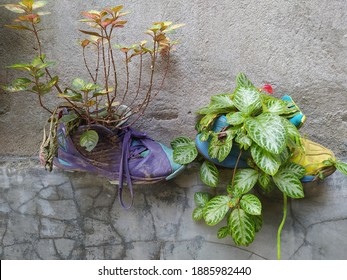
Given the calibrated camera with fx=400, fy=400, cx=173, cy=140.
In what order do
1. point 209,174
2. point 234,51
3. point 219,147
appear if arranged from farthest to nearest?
point 234,51 < point 209,174 < point 219,147

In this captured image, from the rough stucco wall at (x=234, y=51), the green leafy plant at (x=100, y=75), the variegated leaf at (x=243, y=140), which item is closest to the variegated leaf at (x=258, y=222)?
the variegated leaf at (x=243, y=140)

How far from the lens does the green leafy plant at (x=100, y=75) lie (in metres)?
1.38

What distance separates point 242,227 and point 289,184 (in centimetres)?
23

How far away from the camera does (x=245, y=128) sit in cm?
135

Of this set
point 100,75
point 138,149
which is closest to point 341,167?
point 138,149

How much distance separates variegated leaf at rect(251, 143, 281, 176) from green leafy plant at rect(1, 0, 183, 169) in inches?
18.8

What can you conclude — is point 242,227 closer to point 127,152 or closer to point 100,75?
point 127,152

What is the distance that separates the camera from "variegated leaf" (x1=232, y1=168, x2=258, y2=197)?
1.45m

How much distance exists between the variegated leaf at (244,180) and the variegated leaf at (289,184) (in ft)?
0.25

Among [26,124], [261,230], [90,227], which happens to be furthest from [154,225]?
[26,124]

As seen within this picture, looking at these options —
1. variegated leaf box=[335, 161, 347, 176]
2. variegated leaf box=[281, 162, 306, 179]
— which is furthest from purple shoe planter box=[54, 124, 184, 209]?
variegated leaf box=[335, 161, 347, 176]

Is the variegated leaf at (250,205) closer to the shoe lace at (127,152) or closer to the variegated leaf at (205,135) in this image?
the variegated leaf at (205,135)

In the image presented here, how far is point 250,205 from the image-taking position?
143cm

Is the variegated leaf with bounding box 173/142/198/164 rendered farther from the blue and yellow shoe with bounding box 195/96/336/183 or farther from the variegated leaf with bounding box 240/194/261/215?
the variegated leaf with bounding box 240/194/261/215
